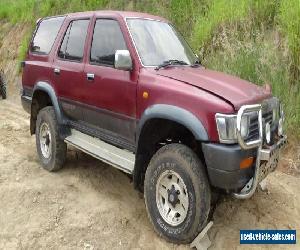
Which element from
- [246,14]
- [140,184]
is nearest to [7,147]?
[140,184]

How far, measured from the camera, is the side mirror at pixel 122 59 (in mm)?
4123

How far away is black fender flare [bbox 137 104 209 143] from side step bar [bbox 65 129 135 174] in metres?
0.52

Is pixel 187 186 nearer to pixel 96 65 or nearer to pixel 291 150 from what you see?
pixel 96 65

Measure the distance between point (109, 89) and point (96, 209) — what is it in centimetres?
137

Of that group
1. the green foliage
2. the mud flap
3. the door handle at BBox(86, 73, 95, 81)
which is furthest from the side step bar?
the green foliage

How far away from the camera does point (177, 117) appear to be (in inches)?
147

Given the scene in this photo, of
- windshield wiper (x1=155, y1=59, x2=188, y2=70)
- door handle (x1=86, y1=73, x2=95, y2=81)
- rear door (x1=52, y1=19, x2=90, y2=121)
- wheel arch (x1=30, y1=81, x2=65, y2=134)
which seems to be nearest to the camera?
windshield wiper (x1=155, y1=59, x2=188, y2=70)

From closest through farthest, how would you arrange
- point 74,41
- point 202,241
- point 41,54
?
point 202,241 < point 74,41 < point 41,54

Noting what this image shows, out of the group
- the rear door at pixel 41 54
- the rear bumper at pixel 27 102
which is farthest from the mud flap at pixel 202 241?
the rear bumper at pixel 27 102

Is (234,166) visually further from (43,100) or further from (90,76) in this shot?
(43,100)

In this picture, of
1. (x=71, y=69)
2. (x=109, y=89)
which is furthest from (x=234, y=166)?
(x=71, y=69)

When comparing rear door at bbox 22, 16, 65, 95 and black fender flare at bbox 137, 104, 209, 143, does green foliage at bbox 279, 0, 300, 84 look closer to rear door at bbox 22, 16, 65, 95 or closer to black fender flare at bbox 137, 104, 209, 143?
black fender flare at bbox 137, 104, 209, 143

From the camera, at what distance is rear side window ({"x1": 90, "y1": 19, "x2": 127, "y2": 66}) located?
464 centimetres

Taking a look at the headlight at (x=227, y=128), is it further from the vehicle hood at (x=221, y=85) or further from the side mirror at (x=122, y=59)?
the side mirror at (x=122, y=59)
